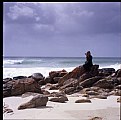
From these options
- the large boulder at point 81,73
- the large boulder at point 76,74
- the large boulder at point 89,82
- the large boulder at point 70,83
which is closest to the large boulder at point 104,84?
the large boulder at point 89,82

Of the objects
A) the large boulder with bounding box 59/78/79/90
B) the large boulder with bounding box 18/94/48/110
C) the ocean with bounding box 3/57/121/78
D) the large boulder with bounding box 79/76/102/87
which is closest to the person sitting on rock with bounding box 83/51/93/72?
the large boulder with bounding box 59/78/79/90

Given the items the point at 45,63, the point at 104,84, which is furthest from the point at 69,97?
the point at 45,63

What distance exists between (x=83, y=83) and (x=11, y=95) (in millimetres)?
4786

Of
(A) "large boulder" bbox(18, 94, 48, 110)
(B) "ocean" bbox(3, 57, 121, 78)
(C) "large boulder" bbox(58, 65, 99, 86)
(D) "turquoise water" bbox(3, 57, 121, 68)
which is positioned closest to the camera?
(A) "large boulder" bbox(18, 94, 48, 110)

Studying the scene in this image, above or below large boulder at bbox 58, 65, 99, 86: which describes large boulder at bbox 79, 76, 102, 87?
below

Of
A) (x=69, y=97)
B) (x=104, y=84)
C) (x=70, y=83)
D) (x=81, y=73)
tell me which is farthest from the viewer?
(x=81, y=73)

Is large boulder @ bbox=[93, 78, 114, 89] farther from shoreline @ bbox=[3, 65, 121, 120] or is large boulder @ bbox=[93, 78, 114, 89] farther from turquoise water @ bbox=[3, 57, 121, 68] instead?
turquoise water @ bbox=[3, 57, 121, 68]

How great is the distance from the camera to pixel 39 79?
2025 cm

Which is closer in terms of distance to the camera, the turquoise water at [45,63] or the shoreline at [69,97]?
the shoreline at [69,97]

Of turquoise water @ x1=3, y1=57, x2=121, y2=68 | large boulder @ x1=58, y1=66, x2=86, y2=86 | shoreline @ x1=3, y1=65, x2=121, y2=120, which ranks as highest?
turquoise water @ x1=3, y1=57, x2=121, y2=68

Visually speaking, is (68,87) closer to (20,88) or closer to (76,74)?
(76,74)

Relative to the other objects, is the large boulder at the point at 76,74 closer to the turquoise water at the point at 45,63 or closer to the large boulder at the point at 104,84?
the large boulder at the point at 104,84

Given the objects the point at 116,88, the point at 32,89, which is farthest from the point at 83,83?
the point at 32,89

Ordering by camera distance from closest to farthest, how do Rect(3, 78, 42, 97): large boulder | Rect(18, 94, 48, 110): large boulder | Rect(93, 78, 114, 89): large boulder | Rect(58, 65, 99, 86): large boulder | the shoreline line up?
the shoreline
Rect(18, 94, 48, 110): large boulder
Rect(3, 78, 42, 97): large boulder
Rect(93, 78, 114, 89): large boulder
Rect(58, 65, 99, 86): large boulder
